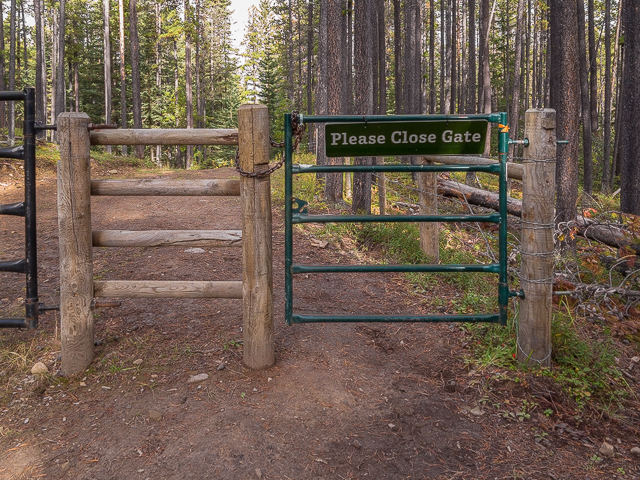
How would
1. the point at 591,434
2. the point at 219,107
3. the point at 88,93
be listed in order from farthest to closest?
the point at 219,107
the point at 88,93
the point at 591,434

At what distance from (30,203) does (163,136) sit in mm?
1152

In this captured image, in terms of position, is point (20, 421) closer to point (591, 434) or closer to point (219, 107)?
point (591, 434)

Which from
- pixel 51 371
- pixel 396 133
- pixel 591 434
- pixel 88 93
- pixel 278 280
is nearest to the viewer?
pixel 591 434

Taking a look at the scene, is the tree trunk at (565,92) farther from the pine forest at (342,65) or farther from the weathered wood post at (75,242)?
the weathered wood post at (75,242)

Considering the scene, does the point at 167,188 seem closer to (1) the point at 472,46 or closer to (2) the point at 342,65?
(2) the point at 342,65

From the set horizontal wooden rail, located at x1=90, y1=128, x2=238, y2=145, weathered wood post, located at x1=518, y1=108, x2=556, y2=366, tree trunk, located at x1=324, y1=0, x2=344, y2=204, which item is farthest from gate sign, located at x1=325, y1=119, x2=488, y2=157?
tree trunk, located at x1=324, y1=0, x2=344, y2=204

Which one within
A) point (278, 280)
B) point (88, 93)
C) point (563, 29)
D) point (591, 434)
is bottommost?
point (591, 434)

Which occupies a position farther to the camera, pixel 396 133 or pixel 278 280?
pixel 278 280

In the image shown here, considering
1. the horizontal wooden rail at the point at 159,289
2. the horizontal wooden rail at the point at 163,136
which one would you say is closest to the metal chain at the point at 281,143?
the horizontal wooden rail at the point at 163,136

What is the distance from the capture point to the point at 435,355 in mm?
3842

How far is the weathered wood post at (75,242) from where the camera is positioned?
3330mm

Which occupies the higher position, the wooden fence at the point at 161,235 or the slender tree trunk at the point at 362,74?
the slender tree trunk at the point at 362,74

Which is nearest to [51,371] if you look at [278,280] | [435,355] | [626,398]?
[278,280]

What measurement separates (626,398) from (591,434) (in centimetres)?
59
